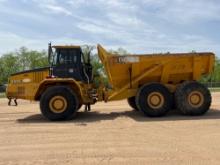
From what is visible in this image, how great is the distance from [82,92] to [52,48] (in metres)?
1.98

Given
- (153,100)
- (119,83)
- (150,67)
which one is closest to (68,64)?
(119,83)

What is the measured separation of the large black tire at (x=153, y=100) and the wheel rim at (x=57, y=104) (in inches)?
108

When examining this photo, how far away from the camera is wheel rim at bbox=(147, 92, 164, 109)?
47.0 ft

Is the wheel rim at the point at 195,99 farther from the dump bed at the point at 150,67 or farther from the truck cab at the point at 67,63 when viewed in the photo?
the truck cab at the point at 67,63

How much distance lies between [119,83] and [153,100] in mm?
1576

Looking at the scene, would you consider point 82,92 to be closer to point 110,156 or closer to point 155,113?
point 155,113

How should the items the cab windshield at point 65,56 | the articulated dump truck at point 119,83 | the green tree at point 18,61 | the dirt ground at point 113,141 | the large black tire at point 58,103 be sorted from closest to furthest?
the dirt ground at point 113,141 → the large black tire at point 58,103 → the articulated dump truck at point 119,83 → the cab windshield at point 65,56 → the green tree at point 18,61

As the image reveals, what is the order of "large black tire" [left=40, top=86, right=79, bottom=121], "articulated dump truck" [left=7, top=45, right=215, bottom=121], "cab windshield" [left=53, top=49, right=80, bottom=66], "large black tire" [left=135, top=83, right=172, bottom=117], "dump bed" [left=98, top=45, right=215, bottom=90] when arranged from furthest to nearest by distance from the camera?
1. "dump bed" [left=98, top=45, right=215, bottom=90]
2. "cab windshield" [left=53, top=49, right=80, bottom=66]
3. "large black tire" [left=135, top=83, right=172, bottom=117]
4. "articulated dump truck" [left=7, top=45, right=215, bottom=121]
5. "large black tire" [left=40, top=86, right=79, bottom=121]

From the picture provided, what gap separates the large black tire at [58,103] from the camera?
13.8 meters

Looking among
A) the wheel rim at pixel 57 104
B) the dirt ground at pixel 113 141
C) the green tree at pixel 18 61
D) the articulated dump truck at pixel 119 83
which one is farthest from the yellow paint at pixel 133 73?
the green tree at pixel 18 61

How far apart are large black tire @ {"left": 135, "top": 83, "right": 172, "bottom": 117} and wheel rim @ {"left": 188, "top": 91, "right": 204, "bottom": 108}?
0.82 m

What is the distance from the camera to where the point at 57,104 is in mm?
13867

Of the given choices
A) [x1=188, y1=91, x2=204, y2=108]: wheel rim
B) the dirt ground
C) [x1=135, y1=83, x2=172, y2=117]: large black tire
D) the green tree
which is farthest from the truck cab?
the green tree

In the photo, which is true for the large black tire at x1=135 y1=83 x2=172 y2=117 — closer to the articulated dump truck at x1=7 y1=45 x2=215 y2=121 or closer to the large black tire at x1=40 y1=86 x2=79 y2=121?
the articulated dump truck at x1=7 y1=45 x2=215 y2=121
